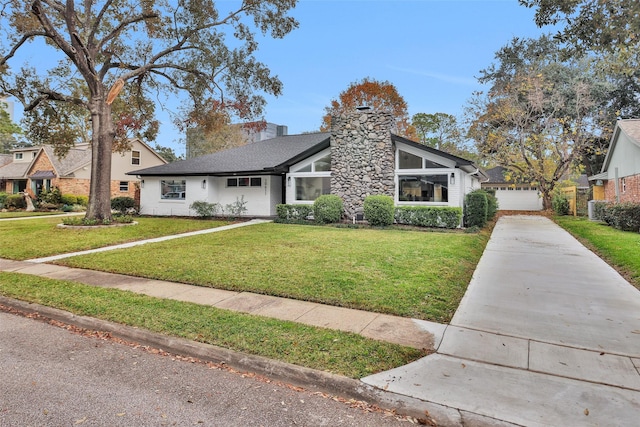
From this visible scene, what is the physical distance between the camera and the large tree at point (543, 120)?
2425cm

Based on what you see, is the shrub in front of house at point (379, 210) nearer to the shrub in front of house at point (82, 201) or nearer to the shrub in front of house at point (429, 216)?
the shrub in front of house at point (429, 216)

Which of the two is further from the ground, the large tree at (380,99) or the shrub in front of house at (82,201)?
the large tree at (380,99)

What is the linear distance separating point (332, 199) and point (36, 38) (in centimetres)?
1570

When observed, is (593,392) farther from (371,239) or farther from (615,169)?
(615,169)

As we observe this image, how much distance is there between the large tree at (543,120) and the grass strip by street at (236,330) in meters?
25.2

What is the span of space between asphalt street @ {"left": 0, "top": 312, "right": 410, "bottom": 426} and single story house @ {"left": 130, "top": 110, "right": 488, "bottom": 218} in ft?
43.8

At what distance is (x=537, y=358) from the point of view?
3.74 meters

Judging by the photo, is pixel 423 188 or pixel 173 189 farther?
pixel 173 189

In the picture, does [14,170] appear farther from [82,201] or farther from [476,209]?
[476,209]

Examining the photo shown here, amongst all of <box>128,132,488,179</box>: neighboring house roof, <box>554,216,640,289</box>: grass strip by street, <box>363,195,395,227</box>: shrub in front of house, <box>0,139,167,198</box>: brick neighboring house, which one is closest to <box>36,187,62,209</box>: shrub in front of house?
<box>0,139,167,198</box>: brick neighboring house

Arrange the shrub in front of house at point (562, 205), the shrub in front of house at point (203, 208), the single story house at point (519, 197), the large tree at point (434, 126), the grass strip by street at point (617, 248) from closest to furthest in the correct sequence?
the grass strip by street at point (617, 248) < the shrub in front of house at point (203, 208) < the shrub in front of house at point (562, 205) < the single story house at point (519, 197) < the large tree at point (434, 126)

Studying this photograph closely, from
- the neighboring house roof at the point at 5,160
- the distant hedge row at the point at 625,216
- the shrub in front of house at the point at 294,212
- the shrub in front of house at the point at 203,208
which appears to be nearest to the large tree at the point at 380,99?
the shrub in front of house at the point at 203,208

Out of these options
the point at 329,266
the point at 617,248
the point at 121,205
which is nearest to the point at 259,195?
the point at 121,205

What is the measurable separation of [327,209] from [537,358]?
40.6ft
